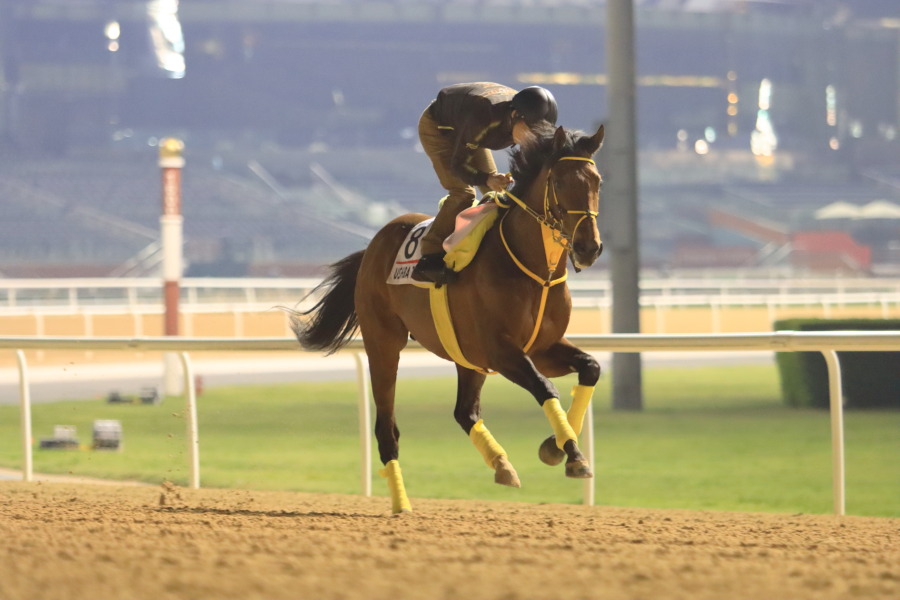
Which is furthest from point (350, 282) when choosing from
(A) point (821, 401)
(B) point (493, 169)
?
(A) point (821, 401)

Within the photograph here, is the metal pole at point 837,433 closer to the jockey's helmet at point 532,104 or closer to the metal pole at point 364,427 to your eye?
the jockey's helmet at point 532,104

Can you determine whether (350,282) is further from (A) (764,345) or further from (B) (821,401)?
(B) (821,401)

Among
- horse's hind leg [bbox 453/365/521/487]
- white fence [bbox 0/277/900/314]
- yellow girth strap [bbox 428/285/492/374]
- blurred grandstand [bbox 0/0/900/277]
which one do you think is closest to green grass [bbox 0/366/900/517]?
horse's hind leg [bbox 453/365/521/487]

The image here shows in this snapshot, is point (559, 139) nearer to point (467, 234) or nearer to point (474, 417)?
point (467, 234)

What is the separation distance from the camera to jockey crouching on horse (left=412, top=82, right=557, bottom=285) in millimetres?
4098

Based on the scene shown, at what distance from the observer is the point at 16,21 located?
44.2 meters

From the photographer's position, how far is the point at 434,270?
425 centimetres

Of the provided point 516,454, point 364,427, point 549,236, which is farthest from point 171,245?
point 549,236

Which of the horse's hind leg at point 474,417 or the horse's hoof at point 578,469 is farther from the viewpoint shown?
the horse's hind leg at point 474,417

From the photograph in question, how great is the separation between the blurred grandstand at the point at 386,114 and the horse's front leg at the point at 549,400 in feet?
101

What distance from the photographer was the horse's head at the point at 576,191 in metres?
3.73

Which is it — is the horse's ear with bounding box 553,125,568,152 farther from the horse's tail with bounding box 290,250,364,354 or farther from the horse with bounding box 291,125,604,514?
the horse's tail with bounding box 290,250,364,354

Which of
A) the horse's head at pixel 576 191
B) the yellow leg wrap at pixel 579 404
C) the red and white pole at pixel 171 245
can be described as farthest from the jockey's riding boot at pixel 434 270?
the red and white pole at pixel 171 245

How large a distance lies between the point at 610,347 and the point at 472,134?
1421 millimetres
